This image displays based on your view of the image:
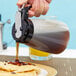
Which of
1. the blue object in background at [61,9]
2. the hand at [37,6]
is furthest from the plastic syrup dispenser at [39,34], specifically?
the blue object in background at [61,9]

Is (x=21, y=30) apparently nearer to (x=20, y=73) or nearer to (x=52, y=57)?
(x=20, y=73)

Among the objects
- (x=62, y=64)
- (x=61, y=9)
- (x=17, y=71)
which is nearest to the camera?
(x=17, y=71)

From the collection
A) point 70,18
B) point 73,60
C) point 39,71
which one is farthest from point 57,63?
point 70,18

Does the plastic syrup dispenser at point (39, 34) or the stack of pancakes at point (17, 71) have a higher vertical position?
the plastic syrup dispenser at point (39, 34)

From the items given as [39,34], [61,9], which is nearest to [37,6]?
[39,34]

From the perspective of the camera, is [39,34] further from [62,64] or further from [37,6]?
[62,64]

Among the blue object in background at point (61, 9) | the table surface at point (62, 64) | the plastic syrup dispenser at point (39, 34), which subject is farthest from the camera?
the blue object in background at point (61, 9)

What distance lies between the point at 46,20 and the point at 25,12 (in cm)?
17

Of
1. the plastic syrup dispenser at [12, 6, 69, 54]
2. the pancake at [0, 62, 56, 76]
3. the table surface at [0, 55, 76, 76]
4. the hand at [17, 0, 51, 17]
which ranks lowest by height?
the table surface at [0, 55, 76, 76]

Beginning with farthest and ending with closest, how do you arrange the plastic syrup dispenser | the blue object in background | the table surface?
1. the blue object in background
2. the table surface
3. the plastic syrup dispenser

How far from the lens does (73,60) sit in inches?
51.8

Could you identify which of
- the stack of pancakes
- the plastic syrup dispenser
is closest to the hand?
the plastic syrup dispenser

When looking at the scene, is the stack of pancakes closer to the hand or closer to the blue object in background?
the hand

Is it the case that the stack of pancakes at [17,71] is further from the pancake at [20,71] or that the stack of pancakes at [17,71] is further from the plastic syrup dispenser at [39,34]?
the plastic syrup dispenser at [39,34]
